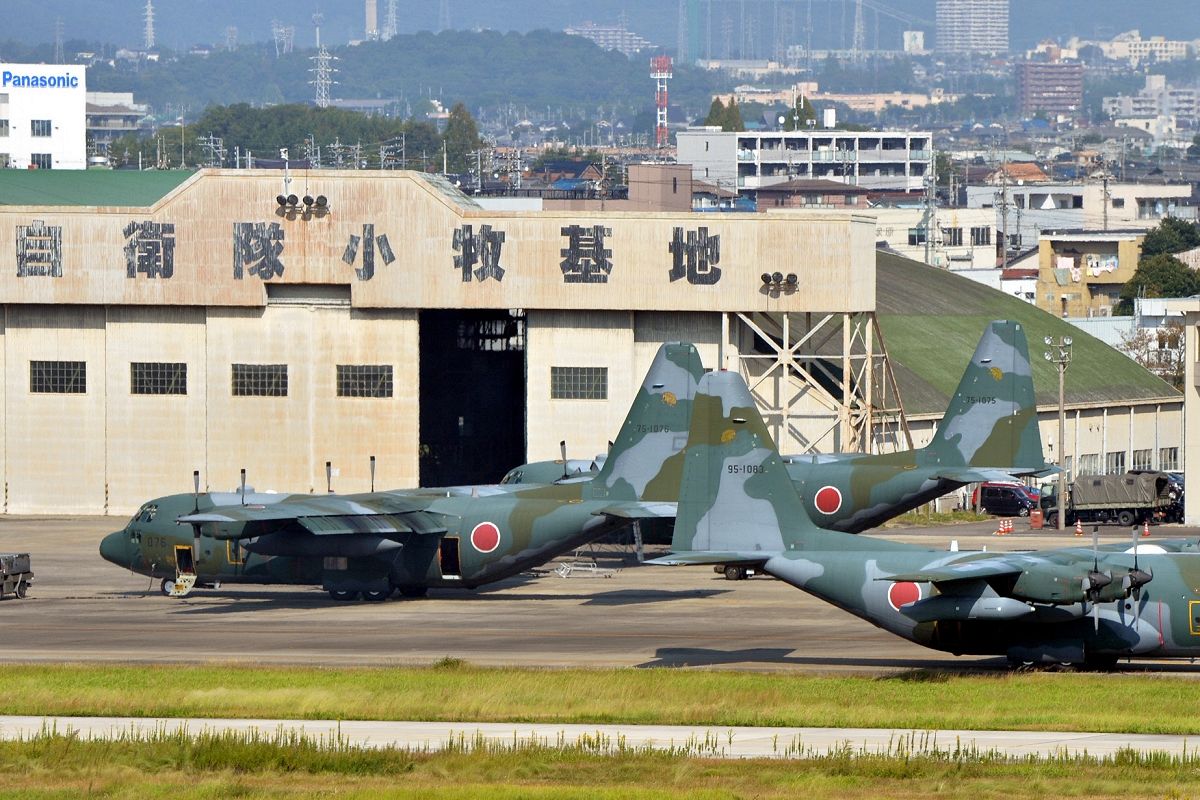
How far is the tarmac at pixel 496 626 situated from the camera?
45.6 m

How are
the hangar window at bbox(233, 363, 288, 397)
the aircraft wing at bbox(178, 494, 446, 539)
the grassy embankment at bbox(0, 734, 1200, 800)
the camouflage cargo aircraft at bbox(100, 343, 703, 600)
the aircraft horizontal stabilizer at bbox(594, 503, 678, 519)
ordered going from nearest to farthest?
the grassy embankment at bbox(0, 734, 1200, 800), the aircraft horizontal stabilizer at bbox(594, 503, 678, 519), the aircraft wing at bbox(178, 494, 446, 539), the camouflage cargo aircraft at bbox(100, 343, 703, 600), the hangar window at bbox(233, 363, 288, 397)

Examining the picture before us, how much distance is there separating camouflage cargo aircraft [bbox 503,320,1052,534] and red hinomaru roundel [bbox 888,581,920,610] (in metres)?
17.8

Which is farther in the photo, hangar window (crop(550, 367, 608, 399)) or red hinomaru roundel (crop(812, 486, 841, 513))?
hangar window (crop(550, 367, 608, 399))

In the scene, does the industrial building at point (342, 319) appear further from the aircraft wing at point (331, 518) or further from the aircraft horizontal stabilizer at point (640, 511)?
the aircraft horizontal stabilizer at point (640, 511)

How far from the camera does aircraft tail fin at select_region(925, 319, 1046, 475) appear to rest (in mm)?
61156

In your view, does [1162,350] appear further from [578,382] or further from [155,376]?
[155,376]

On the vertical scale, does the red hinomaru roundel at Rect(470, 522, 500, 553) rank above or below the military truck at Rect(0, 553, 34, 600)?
above

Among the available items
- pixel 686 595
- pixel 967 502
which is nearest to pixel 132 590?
pixel 686 595

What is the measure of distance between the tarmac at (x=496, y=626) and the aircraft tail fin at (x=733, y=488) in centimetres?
277

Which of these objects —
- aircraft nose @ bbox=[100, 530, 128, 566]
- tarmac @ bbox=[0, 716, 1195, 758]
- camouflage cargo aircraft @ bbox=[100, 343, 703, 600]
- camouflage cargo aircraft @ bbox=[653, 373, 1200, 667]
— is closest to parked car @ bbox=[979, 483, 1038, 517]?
camouflage cargo aircraft @ bbox=[100, 343, 703, 600]

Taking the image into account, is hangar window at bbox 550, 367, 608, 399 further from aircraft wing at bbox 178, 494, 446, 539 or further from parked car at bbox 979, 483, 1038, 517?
aircraft wing at bbox 178, 494, 446, 539

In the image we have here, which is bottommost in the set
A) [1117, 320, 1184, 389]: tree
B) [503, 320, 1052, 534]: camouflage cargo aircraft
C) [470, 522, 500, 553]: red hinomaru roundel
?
[470, 522, 500, 553]: red hinomaru roundel

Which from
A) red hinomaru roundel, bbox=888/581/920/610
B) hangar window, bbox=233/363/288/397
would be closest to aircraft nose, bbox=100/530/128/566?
hangar window, bbox=233/363/288/397

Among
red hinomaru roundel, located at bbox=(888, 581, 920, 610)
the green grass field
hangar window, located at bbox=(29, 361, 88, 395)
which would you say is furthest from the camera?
hangar window, located at bbox=(29, 361, 88, 395)
